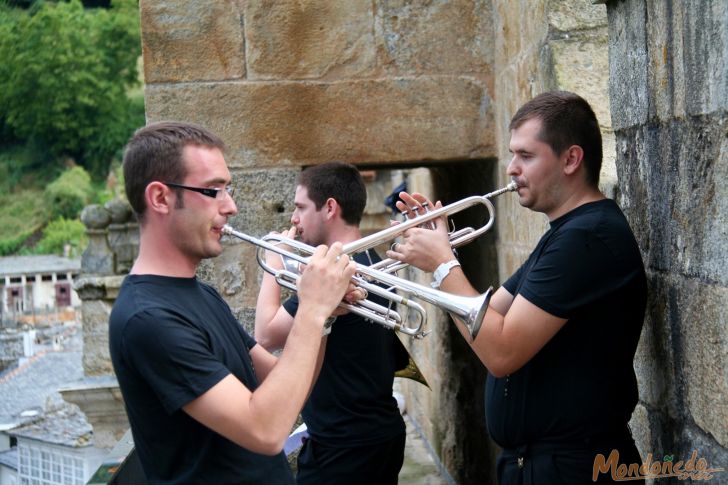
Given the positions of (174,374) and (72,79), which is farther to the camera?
(72,79)

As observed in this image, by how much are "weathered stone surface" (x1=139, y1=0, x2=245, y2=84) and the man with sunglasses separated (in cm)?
214

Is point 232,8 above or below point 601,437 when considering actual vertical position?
above

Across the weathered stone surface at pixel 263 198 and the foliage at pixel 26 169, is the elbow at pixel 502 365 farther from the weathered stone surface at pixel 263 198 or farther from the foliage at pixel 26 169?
the foliage at pixel 26 169

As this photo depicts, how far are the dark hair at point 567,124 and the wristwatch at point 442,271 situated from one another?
457 millimetres

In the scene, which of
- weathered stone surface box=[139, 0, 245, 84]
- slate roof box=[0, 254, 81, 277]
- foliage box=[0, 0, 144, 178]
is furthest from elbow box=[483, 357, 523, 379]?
foliage box=[0, 0, 144, 178]

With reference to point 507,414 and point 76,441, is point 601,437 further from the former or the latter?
point 76,441

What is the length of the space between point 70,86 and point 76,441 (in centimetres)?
4510

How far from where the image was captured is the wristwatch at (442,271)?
111 inches

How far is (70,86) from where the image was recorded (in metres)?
59.3

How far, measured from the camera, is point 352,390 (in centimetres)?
378

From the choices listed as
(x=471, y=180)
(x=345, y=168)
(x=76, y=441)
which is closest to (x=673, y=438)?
(x=345, y=168)

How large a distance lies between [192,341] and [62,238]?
50.2m

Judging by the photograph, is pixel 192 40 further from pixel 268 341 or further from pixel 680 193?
pixel 680 193

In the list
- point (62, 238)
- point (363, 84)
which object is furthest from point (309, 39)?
point (62, 238)
